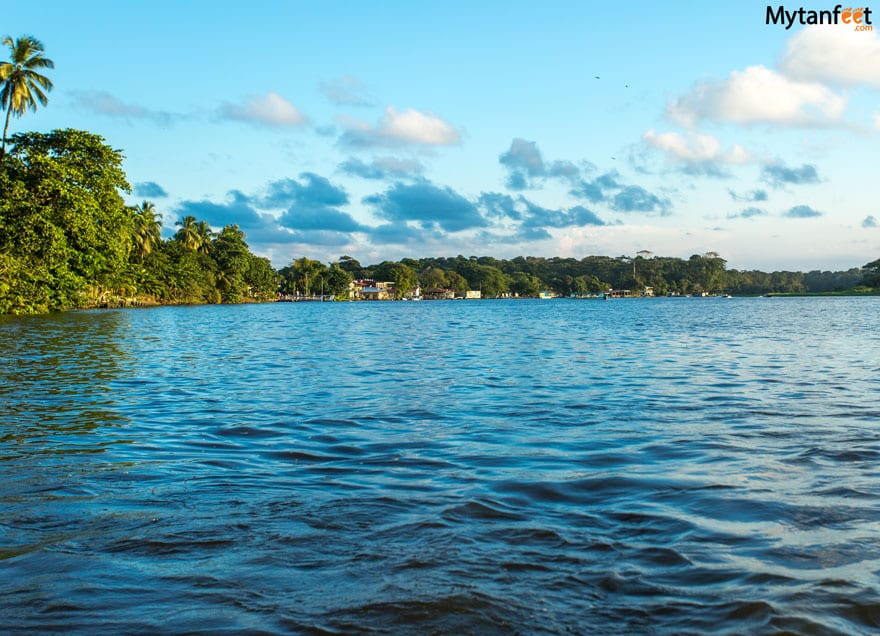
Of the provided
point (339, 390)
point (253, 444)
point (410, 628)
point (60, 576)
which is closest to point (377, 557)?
point (410, 628)

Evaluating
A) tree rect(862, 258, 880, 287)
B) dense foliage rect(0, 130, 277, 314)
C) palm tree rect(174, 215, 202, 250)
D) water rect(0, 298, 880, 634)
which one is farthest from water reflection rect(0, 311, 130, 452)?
tree rect(862, 258, 880, 287)

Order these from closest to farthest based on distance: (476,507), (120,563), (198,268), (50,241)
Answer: (120,563) → (476,507) → (50,241) → (198,268)

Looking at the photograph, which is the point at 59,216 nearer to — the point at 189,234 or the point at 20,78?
the point at 20,78

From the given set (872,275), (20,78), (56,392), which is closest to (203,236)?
(20,78)

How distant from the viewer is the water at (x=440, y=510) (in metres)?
4.18

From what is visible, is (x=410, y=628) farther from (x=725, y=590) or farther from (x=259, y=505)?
(x=259, y=505)

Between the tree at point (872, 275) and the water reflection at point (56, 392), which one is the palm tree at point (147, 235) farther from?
the tree at point (872, 275)

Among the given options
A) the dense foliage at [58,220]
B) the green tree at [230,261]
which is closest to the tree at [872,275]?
the green tree at [230,261]

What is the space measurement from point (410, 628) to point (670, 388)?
12.5 meters

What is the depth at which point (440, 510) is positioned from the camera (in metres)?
6.23

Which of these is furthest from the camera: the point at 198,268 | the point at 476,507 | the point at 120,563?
the point at 198,268

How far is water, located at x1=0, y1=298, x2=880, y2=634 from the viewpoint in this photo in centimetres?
418

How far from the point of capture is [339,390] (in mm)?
15219

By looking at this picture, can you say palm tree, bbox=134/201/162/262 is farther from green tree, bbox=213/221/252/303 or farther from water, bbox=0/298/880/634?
water, bbox=0/298/880/634
